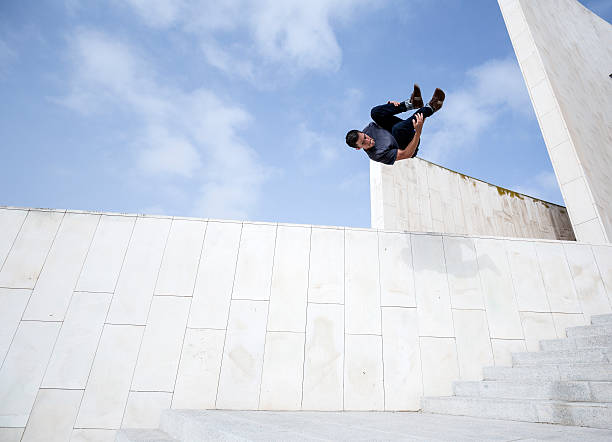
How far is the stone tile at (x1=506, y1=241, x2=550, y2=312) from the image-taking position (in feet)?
15.3

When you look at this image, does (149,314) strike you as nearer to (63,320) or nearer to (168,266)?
(168,266)

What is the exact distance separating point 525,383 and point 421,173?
8797 mm

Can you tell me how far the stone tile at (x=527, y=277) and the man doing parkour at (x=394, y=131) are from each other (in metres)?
2.60

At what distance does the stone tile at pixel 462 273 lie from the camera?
15.1 ft

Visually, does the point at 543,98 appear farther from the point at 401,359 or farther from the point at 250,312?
the point at 250,312

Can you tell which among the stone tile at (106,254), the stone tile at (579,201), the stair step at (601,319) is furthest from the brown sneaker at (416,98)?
the stone tile at (579,201)

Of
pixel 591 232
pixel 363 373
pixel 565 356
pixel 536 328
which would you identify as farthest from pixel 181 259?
pixel 591 232

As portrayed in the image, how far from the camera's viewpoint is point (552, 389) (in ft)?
9.30

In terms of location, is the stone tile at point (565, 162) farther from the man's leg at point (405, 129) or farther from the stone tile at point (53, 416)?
the stone tile at point (53, 416)

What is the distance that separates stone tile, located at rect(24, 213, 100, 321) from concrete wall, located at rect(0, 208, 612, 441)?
0.06 feet

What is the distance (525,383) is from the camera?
316 cm

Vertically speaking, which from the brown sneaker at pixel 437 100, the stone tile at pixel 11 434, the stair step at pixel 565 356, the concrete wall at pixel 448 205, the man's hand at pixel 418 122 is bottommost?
the stone tile at pixel 11 434

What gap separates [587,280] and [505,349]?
2.02 metres

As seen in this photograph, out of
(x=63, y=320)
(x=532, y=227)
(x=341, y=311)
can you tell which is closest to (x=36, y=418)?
(x=63, y=320)
